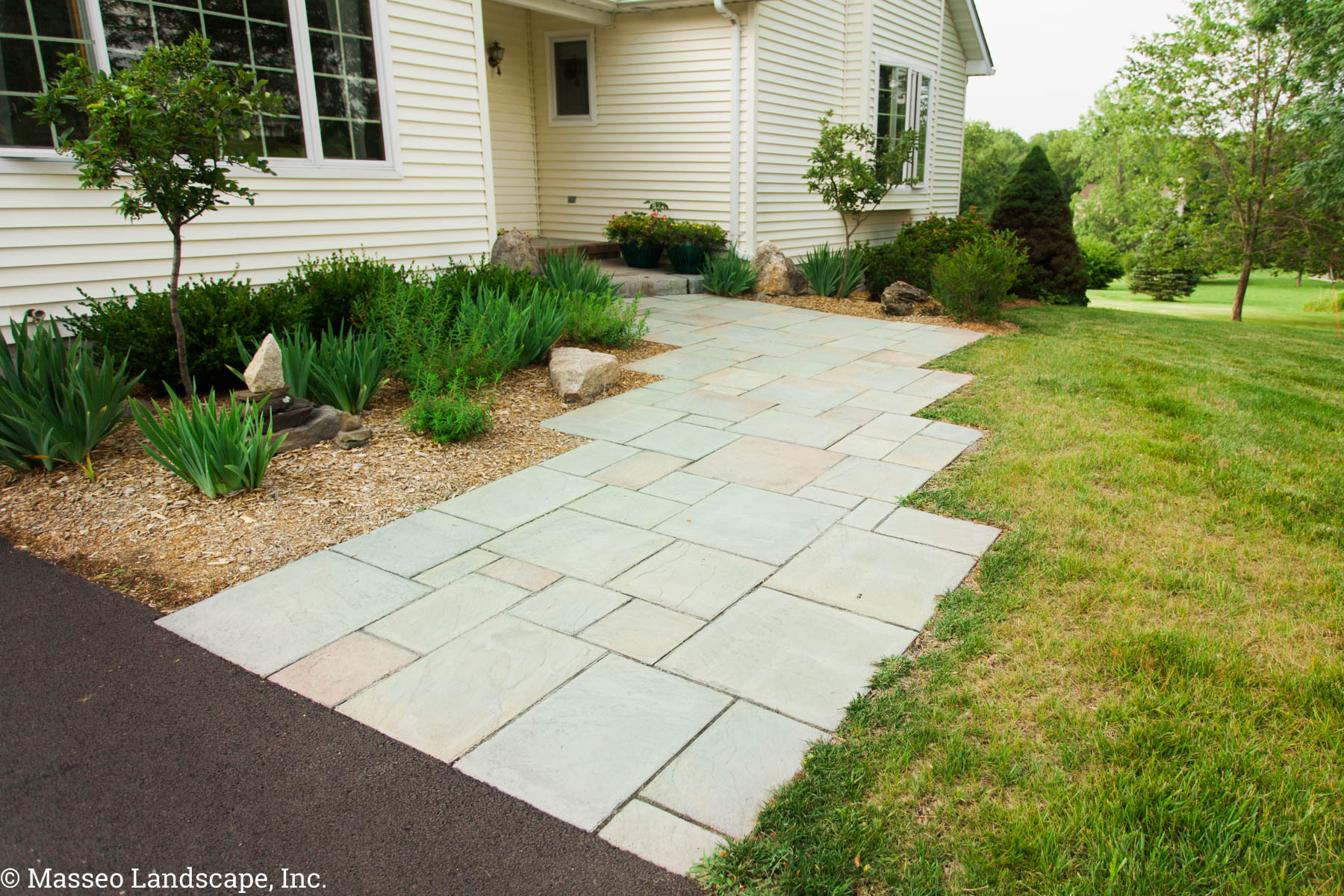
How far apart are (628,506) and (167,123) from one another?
2813 mm

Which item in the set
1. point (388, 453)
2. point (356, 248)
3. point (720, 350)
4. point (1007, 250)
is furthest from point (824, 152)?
point (388, 453)

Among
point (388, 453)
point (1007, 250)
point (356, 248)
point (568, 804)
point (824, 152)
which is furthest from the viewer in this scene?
point (824, 152)

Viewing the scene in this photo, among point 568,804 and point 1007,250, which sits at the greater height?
point 1007,250

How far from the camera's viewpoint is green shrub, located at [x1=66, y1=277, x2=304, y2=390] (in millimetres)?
4680

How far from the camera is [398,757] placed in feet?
6.95

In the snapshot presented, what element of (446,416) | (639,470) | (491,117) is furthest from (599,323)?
(491,117)

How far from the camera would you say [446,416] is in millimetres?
4402

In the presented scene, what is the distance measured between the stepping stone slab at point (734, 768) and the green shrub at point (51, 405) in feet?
10.6

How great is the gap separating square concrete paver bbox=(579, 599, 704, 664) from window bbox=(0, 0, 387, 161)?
393 centimetres

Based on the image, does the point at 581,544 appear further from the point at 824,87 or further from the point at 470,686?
the point at 824,87

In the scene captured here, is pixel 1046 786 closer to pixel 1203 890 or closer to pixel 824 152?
pixel 1203 890

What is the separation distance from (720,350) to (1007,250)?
3401 millimetres

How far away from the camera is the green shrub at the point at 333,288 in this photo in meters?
5.51

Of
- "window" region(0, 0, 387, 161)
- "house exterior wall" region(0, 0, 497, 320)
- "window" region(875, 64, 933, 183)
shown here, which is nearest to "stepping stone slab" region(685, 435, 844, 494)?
"window" region(0, 0, 387, 161)
